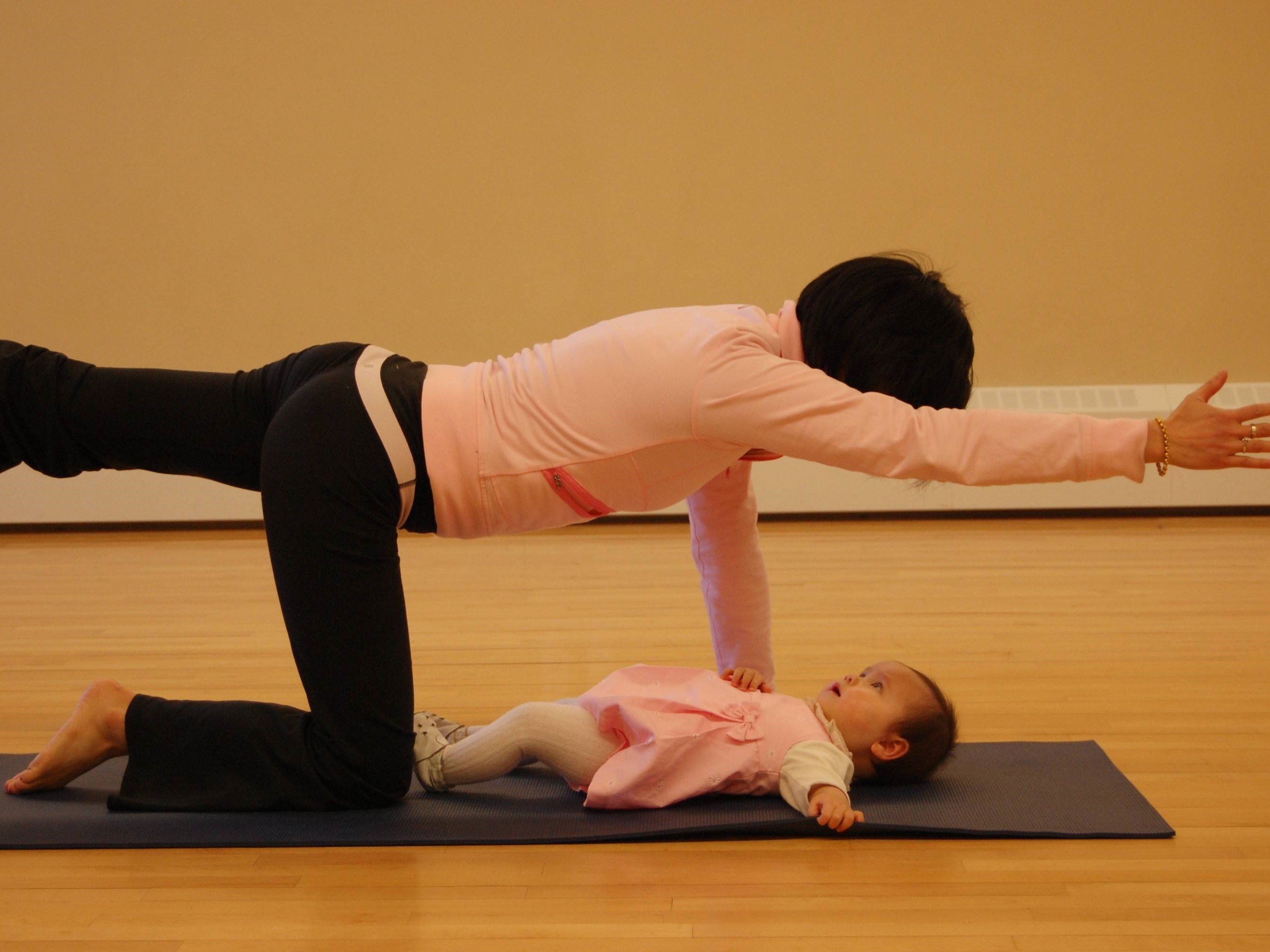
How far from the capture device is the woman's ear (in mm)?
1633

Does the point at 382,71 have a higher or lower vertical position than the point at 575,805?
higher

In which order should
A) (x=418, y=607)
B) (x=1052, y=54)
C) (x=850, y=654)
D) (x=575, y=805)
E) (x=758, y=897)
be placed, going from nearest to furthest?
(x=758, y=897) → (x=575, y=805) → (x=850, y=654) → (x=418, y=607) → (x=1052, y=54)

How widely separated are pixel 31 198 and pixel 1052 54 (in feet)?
12.6

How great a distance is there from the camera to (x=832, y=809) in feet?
4.83

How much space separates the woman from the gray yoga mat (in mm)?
48

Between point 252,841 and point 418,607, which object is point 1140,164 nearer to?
point 418,607

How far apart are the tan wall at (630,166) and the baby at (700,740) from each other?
108 inches

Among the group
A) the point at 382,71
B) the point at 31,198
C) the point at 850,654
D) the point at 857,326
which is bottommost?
the point at 850,654

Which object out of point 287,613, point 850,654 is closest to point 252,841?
point 287,613

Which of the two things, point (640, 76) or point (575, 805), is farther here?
point (640, 76)

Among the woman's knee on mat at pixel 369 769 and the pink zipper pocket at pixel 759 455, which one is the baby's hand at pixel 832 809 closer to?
the pink zipper pocket at pixel 759 455

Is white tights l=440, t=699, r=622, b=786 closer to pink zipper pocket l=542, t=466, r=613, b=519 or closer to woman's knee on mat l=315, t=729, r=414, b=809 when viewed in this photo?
woman's knee on mat l=315, t=729, r=414, b=809

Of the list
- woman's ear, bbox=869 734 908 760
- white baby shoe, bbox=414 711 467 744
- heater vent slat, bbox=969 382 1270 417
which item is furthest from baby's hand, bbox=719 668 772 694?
heater vent slat, bbox=969 382 1270 417

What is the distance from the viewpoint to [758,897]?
53.0 inches
